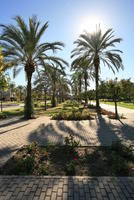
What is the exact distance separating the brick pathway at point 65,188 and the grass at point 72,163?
32cm

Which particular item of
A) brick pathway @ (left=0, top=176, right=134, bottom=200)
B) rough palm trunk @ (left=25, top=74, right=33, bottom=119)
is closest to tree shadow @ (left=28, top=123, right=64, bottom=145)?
brick pathway @ (left=0, top=176, right=134, bottom=200)

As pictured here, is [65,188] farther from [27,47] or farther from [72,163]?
[27,47]

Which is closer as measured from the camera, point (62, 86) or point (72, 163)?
point (72, 163)

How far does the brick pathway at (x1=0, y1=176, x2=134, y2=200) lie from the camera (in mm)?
3047

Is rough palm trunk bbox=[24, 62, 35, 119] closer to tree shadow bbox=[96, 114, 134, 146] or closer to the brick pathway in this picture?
tree shadow bbox=[96, 114, 134, 146]

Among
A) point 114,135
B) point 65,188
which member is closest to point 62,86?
point 114,135

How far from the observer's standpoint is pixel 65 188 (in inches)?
130

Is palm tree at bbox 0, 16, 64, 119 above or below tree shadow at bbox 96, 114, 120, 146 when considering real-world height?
above

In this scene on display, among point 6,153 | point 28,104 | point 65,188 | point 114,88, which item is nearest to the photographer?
point 65,188

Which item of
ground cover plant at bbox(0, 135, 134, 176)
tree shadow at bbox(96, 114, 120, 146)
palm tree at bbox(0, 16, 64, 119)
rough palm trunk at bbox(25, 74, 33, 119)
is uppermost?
palm tree at bbox(0, 16, 64, 119)

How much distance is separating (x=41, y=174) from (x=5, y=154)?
208 cm

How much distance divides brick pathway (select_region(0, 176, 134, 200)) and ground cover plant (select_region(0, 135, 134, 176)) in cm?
33

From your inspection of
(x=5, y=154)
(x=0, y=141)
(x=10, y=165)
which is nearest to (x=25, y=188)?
(x=10, y=165)

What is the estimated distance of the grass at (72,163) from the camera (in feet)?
13.3
